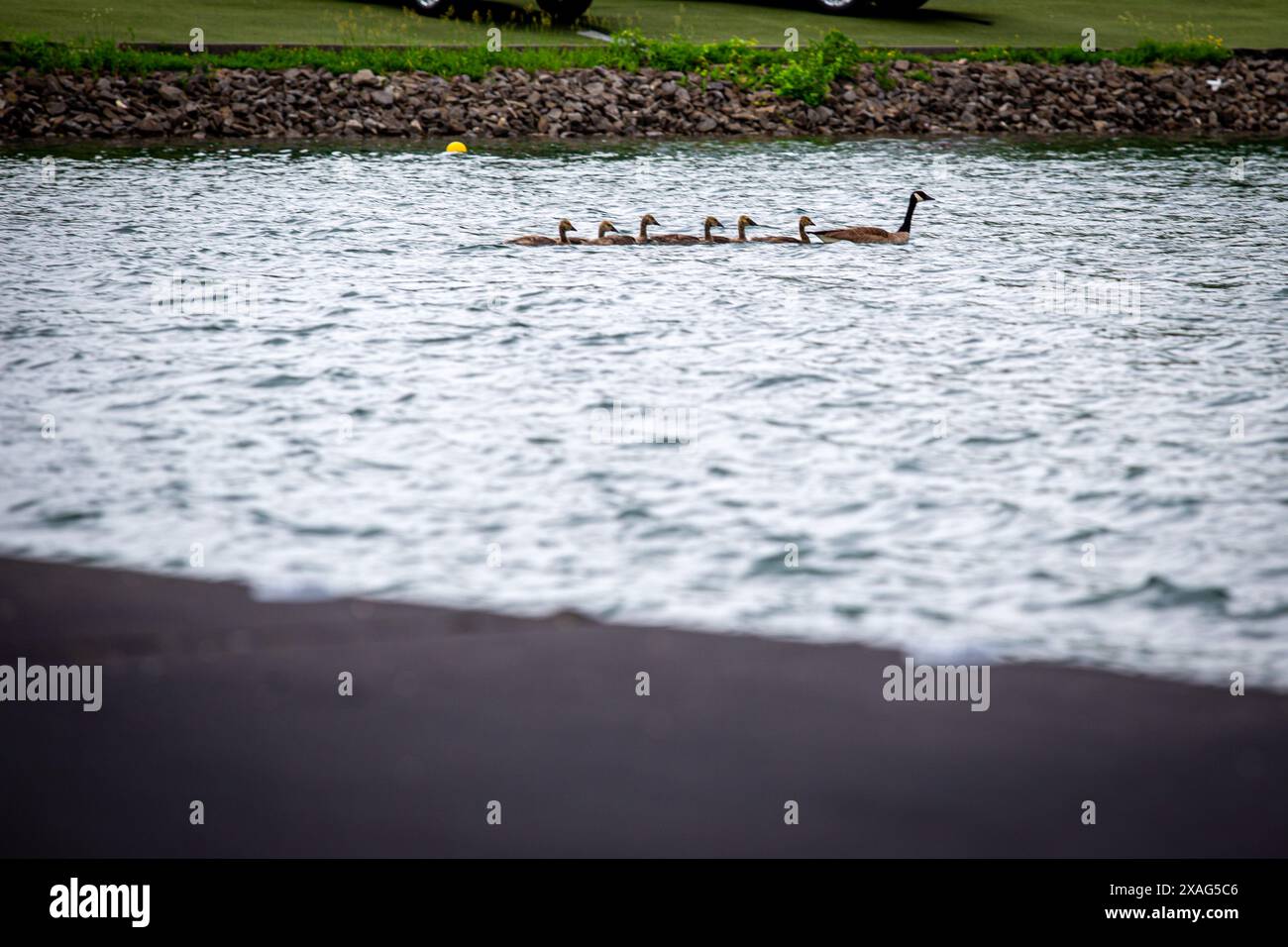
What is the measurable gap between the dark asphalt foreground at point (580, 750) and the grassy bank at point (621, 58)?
21.0 metres

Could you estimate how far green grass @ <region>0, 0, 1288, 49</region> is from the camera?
90.4ft

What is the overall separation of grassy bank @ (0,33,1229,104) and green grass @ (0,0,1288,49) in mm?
1050

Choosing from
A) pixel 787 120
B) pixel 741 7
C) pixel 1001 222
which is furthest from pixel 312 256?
pixel 741 7

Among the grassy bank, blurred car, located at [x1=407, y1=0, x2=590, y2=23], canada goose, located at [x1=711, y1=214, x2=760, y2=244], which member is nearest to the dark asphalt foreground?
canada goose, located at [x1=711, y1=214, x2=760, y2=244]

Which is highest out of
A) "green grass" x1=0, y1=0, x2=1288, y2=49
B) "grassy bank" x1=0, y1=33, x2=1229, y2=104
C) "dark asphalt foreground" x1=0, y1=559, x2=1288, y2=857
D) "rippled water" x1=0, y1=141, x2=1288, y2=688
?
"green grass" x1=0, y1=0, x2=1288, y2=49

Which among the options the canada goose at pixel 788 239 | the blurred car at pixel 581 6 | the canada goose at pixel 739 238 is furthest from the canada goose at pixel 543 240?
the blurred car at pixel 581 6

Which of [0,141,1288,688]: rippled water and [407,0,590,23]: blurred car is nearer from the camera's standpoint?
[0,141,1288,688]: rippled water

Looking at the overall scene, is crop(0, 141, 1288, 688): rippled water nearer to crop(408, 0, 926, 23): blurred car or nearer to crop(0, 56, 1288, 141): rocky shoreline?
crop(0, 56, 1288, 141): rocky shoreline

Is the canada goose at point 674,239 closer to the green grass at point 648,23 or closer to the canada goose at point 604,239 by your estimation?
the canada goose at point 604,239

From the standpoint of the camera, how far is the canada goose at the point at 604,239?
611 inches

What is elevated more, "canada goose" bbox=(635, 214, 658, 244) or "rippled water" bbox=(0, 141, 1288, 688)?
"canada goose" bbox=(635, 214, 658, 244)

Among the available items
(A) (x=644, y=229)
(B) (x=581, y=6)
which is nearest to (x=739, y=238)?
(A) (x=644, y=229)

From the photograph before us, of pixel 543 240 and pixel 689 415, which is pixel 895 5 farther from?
pixel 689 415

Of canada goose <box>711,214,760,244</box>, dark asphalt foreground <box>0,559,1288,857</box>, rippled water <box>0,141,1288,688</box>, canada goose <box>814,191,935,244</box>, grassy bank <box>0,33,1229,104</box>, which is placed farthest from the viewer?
grassy bank <box>0,33,1229,104</box>
